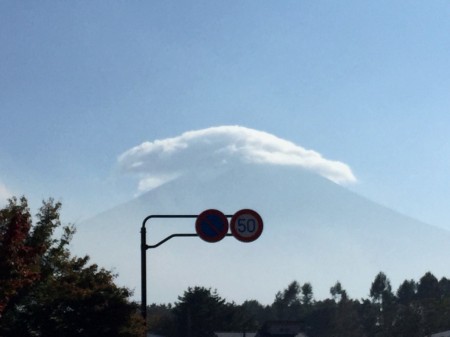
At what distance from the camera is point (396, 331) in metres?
163

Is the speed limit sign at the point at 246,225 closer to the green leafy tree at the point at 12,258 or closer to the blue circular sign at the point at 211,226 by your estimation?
the blue circular sign at the point at 211,226

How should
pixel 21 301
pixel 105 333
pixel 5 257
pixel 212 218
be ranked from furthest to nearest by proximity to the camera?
pixel 105 333 → pixel 21 301 → pixel 5 257 → pixel 212 218

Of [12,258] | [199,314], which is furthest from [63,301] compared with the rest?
[199,314]

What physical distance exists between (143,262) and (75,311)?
1618cm

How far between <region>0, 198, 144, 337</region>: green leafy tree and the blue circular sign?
1189cm

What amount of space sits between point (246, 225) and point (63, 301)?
59.4ft

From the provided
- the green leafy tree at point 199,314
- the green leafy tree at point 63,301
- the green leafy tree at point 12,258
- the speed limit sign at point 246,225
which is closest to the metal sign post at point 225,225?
the speed limit sign at point 246,225

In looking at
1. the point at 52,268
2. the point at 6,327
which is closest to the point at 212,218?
the point at 52,268

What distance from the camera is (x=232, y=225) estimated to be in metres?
20.5

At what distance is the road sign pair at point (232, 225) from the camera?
20.5 meters

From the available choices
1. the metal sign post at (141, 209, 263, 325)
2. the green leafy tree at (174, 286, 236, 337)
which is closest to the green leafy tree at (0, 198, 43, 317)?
the metal sign post at (141, 209, 263, 325)

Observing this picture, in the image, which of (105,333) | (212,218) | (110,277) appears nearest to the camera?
(212,218)

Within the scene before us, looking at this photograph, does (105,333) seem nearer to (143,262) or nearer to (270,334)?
(143,262)

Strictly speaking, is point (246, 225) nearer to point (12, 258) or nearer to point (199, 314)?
point (12, 258)
